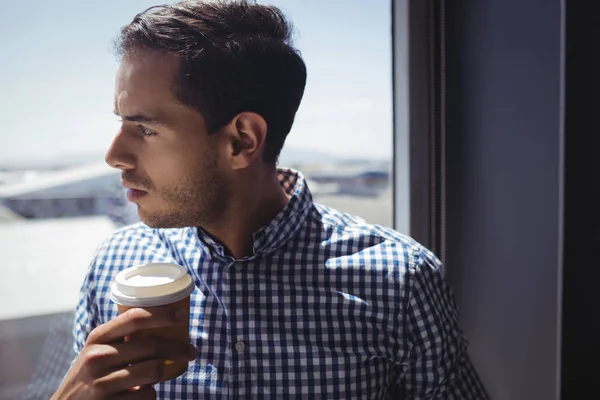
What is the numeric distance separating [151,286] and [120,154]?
280mm

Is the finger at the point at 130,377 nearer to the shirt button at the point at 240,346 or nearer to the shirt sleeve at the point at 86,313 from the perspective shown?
the shirt button at the point at 240,346

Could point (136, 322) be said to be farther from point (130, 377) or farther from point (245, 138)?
point (245, 138)

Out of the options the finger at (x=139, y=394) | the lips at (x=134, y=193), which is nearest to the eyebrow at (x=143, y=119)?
the lips at (x=134, y=193)

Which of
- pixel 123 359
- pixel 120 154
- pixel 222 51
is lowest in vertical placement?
pixel 123 359

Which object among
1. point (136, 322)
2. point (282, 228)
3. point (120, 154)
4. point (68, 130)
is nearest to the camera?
point (136, 322)

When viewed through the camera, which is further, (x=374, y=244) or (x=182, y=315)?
(x=374, y=244)

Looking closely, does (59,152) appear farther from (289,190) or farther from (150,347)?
(150,347)

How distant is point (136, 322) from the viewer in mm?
603

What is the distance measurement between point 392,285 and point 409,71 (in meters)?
0.64

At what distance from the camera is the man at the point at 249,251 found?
0.80 m

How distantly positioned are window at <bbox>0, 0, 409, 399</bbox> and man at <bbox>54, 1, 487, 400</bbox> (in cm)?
16

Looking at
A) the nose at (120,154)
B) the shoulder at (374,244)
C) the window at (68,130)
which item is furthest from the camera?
the window at (68,130)

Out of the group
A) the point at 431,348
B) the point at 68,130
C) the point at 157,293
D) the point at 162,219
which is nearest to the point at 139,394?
the point at 157,293

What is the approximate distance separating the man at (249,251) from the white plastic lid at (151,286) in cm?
16
